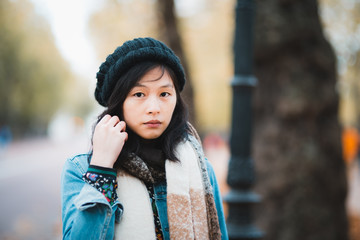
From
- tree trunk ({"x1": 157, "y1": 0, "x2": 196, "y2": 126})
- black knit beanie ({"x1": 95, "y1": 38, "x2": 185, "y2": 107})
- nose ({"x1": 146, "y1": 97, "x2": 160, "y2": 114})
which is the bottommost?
nose ({"x1": 146, "y1": 97, "x2": 160, "y2": 114})

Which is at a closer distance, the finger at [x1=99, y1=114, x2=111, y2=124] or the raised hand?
the raised hand

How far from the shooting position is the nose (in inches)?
72.3

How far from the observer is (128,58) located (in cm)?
180

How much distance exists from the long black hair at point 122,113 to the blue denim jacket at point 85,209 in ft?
0.66

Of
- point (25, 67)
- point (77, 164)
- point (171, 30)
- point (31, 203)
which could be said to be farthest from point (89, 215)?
point (25, 67)

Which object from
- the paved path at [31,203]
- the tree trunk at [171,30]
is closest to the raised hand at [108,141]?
the paved path at [31,203]

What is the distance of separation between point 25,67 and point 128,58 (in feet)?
107

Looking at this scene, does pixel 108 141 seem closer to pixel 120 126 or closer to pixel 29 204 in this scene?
pixel 120 126

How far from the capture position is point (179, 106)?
2129mm

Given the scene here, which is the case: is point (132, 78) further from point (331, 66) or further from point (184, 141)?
point (331, 66)

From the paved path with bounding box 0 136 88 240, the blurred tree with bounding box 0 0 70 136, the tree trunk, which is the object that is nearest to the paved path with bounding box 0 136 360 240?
the paved path with bounding box 0 136 88 240

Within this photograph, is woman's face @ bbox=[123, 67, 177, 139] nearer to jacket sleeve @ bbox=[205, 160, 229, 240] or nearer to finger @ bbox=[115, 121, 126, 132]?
finger @ bbox=[115, 121, 126, 132]

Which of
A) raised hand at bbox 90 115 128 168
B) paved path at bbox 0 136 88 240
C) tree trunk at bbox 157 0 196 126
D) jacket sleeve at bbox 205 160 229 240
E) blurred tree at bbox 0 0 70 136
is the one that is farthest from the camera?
blurred tree at bbox 0 0 70 136

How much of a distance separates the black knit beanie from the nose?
0.19 m
